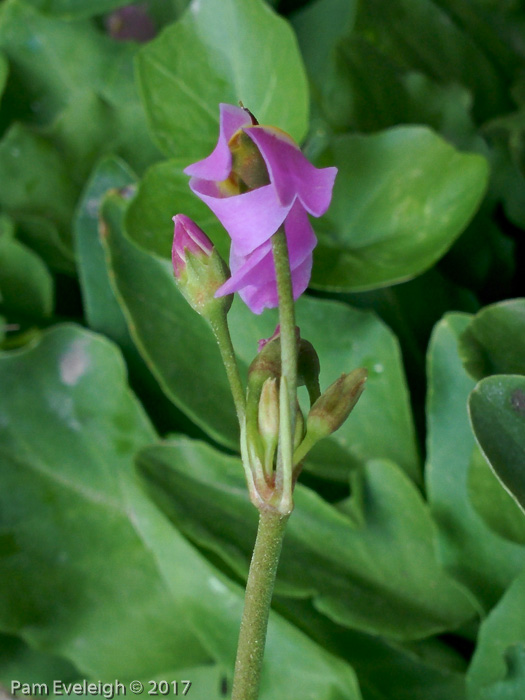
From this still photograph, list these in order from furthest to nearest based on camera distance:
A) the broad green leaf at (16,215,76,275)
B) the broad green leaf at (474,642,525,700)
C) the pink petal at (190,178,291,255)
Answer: the broad green leaf at (16,215,76,275)
the broad green leaf at (474,642,525,700)
the pink petal at (190,178,291,255)

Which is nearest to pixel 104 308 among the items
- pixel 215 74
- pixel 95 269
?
pixel 95 269

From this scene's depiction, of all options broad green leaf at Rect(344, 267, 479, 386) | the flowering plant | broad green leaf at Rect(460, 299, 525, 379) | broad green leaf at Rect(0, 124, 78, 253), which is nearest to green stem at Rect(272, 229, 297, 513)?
the flowering plant

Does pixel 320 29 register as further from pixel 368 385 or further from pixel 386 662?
pixel 386 662

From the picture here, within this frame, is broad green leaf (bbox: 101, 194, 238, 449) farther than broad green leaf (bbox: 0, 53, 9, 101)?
No

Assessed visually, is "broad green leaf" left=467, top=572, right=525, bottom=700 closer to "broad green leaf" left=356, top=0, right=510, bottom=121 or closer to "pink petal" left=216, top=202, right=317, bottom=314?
"pink petal" left=216, top=202, right=317, bottom=314

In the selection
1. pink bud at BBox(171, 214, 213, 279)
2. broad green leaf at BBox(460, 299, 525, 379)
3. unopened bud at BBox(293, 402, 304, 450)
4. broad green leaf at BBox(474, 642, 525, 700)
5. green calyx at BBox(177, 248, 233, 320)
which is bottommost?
broad green leaf at BBox(474, 642, 525, 700)

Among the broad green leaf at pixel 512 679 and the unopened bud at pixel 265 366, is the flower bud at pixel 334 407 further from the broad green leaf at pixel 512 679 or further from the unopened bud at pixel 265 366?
the broad green leaf at pixel 512 679
